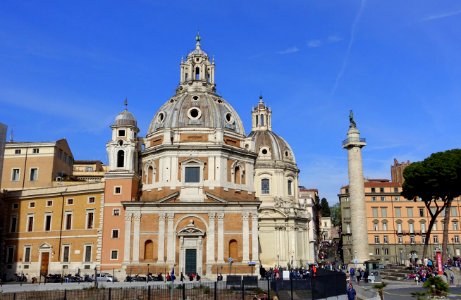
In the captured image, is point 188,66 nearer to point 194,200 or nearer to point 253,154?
point 253,154

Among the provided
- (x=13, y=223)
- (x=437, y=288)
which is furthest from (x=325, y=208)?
(x=437, y=288)

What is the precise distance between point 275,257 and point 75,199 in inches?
959

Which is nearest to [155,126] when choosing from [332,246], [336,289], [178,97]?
[178,97]

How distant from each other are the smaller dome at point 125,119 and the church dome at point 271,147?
68.7ft

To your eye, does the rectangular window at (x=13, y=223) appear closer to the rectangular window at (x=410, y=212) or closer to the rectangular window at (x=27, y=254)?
the rectangular window at (x=27, y=254)

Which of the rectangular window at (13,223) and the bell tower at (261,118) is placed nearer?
the rectangular window at (13,223)

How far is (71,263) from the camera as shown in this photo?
149 feet

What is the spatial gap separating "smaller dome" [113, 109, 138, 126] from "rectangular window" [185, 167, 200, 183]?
7787mm

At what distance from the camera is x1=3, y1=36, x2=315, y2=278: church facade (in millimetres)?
42031

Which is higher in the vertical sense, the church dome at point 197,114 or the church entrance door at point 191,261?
the church dome at point 197,114

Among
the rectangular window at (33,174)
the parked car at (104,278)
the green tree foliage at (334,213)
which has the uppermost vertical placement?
the green tree foliage at (334,213)

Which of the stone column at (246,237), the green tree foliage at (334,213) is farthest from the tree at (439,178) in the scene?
the green tree foliage at (334,213)

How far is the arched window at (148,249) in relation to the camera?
42.3 metres

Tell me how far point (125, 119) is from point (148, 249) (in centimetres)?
1311
